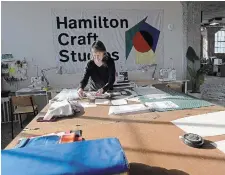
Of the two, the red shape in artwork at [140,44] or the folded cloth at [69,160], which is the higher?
the red shape in artwork at [140,44]

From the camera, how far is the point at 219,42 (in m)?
13.9

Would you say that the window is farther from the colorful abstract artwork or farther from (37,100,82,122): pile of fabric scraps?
(37,100,82,122): pile of fabric scraps

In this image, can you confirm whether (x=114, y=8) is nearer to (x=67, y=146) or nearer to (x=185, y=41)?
(x=185, y=41)

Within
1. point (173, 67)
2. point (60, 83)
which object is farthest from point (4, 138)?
point (173, 67)

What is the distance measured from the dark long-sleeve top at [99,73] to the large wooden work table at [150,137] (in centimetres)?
78

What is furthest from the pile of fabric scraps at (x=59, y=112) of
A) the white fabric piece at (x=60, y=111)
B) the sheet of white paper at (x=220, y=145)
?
the sheet of white paper at (x=220, y=145)

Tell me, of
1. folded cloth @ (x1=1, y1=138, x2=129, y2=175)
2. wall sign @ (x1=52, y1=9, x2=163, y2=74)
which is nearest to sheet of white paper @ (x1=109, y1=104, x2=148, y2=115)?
folded cloth @ (x1=1, y1=138, x2=129, y2=175)

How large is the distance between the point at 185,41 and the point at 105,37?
1639mm

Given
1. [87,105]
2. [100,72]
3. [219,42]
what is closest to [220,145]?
[87,105]

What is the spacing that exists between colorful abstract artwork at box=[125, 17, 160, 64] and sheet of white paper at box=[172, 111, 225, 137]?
9.59 ft

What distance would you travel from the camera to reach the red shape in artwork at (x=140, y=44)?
4.38 m

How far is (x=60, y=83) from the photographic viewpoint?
4.29 meters

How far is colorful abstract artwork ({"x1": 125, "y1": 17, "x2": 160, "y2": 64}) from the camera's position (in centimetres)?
436

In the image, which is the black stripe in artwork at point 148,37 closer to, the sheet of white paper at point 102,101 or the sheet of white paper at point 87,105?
the sheet of white paper at point 102,101
